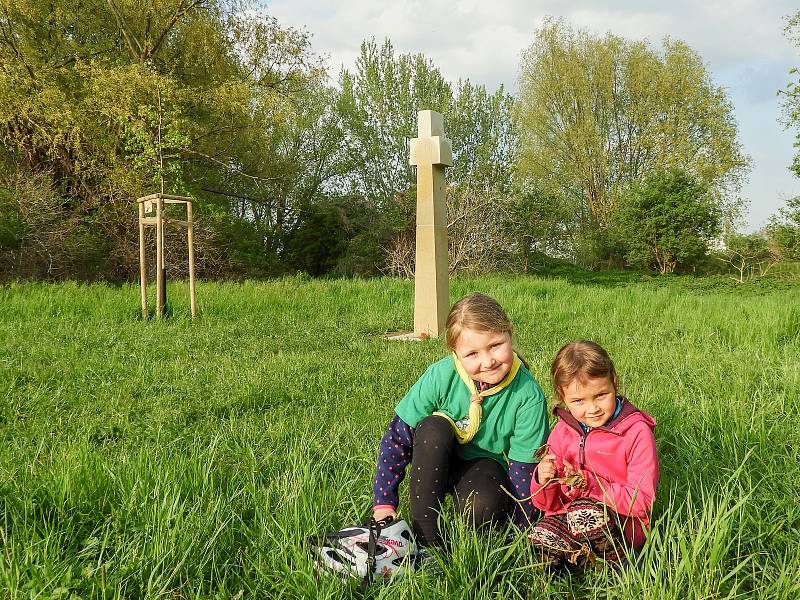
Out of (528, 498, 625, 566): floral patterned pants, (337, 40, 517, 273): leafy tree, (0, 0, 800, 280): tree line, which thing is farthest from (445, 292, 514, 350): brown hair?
(337, 40, 517, 273): leafy tree

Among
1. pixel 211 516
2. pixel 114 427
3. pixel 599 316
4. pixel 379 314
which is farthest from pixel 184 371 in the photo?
pixel 599 316

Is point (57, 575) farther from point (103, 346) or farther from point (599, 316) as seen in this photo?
point (599, 316)

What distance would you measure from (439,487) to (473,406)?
12.2 inches

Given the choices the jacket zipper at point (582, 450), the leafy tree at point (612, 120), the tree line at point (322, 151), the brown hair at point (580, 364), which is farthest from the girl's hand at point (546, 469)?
the leafy tree at point (612, 120)

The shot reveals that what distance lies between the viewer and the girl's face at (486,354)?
2.31m

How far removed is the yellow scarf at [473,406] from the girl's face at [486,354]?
2cm

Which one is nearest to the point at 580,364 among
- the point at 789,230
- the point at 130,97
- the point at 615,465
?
the point at 615,465

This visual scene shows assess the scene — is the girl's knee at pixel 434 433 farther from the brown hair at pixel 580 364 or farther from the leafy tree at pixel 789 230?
the leafy tree at pixel 789 230

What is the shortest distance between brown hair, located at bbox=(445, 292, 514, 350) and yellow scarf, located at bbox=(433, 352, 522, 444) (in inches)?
5.0

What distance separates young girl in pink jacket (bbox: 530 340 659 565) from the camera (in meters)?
2.04

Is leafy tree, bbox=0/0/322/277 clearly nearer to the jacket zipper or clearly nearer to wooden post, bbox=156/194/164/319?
wooden post, bbox=156/194/164/319

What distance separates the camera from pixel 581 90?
29.1 meters

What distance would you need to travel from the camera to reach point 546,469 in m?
2.16

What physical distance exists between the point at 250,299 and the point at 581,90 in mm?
24139
